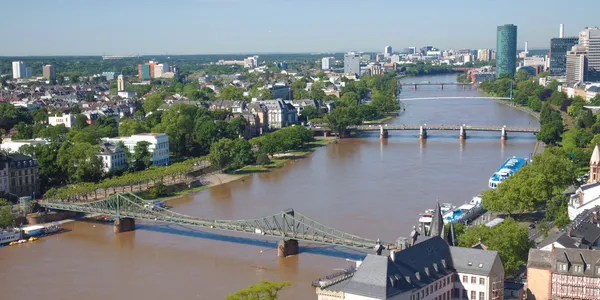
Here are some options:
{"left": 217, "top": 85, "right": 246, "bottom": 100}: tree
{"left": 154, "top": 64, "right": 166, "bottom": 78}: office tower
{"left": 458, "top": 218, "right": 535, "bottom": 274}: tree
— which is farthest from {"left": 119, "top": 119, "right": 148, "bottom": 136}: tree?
{"left": 154, "top": 64, "right": 166, "bottom": 78}: office tower

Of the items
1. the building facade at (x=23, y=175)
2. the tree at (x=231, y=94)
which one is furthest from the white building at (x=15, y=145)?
the tree at (x=231, y=94)

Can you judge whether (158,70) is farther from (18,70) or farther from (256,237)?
(256,237)

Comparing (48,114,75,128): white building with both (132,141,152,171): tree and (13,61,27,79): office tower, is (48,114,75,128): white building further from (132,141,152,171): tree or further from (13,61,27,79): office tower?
(13,61,27,79): office tower

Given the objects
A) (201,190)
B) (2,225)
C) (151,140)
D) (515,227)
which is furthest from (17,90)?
(515,227)

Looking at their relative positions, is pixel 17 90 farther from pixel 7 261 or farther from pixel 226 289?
pixel 226 289

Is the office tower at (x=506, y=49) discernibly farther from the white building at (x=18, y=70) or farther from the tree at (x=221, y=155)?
the tree at (x=221, y=155)

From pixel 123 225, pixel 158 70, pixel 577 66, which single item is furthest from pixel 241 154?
pixel 158 70
